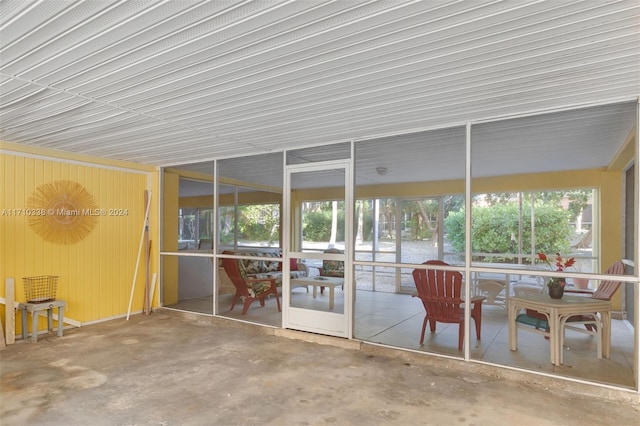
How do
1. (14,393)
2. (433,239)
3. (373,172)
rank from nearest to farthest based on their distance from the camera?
1. (14,393)
2. (373,172)
3. (433,239)

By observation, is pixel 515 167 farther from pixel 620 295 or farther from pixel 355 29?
pixel 355 29

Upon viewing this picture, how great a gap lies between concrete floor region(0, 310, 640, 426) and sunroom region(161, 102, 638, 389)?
12.0 inches

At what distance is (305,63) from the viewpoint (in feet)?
7.89

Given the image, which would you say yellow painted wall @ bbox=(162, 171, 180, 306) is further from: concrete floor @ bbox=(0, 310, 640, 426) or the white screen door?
the white screen door

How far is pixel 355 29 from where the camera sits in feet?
6.56

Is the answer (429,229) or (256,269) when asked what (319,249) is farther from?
(429,229)

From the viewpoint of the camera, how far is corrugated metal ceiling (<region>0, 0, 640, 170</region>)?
1.86 m

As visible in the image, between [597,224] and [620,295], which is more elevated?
[597,224]

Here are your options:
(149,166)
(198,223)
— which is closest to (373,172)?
(198,223)

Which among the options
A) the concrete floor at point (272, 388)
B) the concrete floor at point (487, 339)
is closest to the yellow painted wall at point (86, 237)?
the concrete floor at point (272, 388)

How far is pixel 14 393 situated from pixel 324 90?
3.47m

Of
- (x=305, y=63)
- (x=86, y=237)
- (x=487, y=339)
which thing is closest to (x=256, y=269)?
(x=86, y=237)

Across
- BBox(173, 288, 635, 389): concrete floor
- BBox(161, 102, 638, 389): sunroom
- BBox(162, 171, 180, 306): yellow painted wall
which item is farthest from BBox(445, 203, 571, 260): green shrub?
BBox(162, 171, 180, 306): yellow painted wall

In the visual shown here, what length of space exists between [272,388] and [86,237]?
372 centimetres
